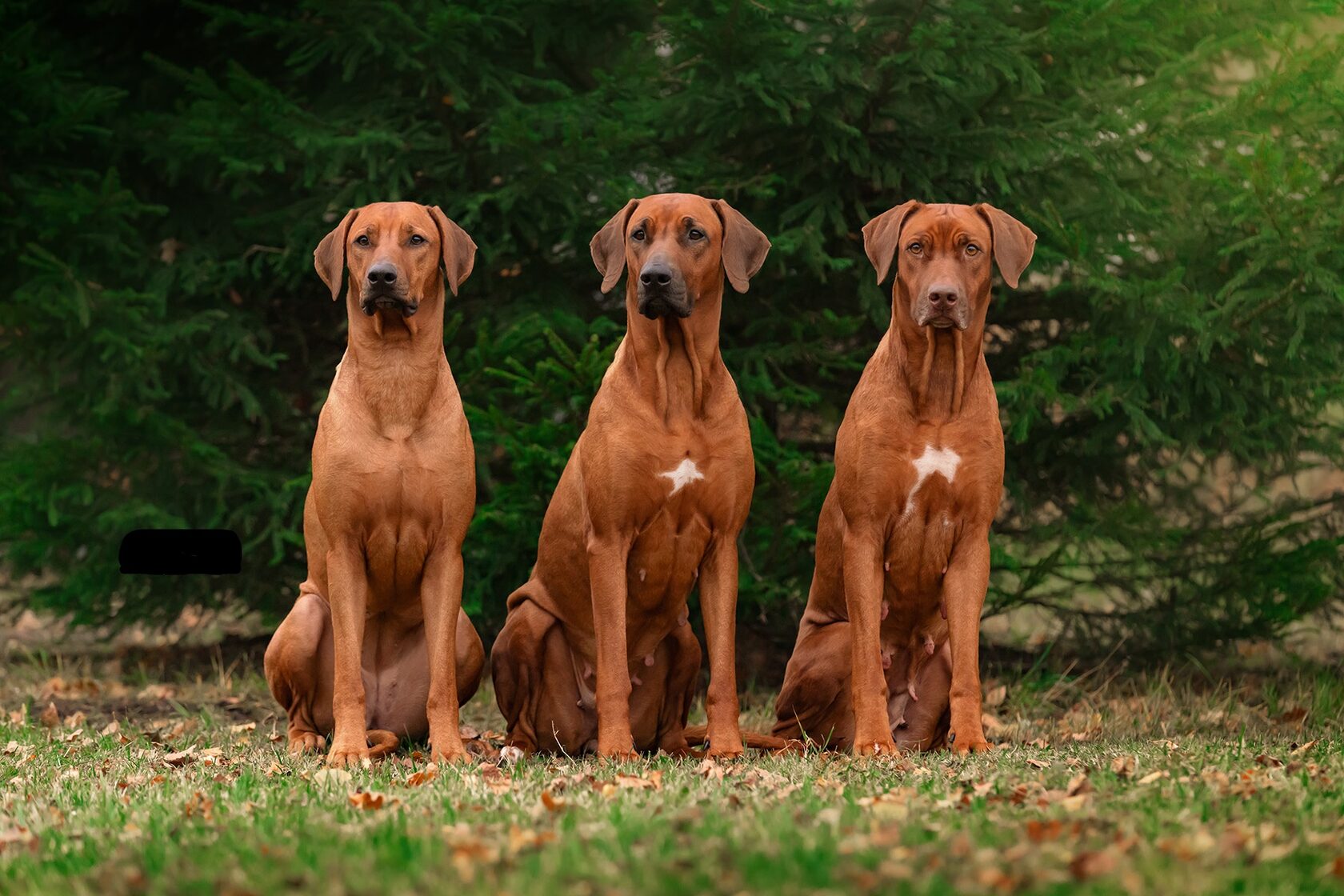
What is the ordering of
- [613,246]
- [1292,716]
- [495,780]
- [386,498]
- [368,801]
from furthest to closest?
[1292,716] < [613,246] < [386,498] < [495,780] < [368,801]

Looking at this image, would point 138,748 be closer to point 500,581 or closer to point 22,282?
point 500,581

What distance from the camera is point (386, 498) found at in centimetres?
530

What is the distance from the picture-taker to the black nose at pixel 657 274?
5262 millimetres

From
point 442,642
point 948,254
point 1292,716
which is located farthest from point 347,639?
point 1292,716

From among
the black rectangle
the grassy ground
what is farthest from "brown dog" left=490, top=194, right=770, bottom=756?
the black rectangle

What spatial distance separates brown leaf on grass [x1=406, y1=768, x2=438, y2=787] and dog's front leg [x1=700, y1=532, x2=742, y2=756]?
1168 mm

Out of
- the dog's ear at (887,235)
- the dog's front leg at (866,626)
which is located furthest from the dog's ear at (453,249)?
the dog's front leg at (866,626)

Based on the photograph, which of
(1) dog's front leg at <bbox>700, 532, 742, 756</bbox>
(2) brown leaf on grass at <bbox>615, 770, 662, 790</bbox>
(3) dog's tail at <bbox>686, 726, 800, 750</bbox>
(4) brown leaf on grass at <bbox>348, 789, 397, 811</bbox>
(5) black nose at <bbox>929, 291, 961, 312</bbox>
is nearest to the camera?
(4) brown leaf on grass at <bbox>348, 789, 397, 811</bbox>

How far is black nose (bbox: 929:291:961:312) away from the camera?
5.24 meters

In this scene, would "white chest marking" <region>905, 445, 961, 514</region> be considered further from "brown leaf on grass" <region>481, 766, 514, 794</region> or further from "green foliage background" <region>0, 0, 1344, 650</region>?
"brown leaf on grass" <region>481, 766, 514, 794</region>

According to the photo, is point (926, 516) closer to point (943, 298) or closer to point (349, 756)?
point (943, 298)

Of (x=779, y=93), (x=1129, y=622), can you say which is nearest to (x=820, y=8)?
(x=779, y=93)

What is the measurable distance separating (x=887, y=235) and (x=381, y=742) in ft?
9.24

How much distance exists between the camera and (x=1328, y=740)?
5.60 meters
